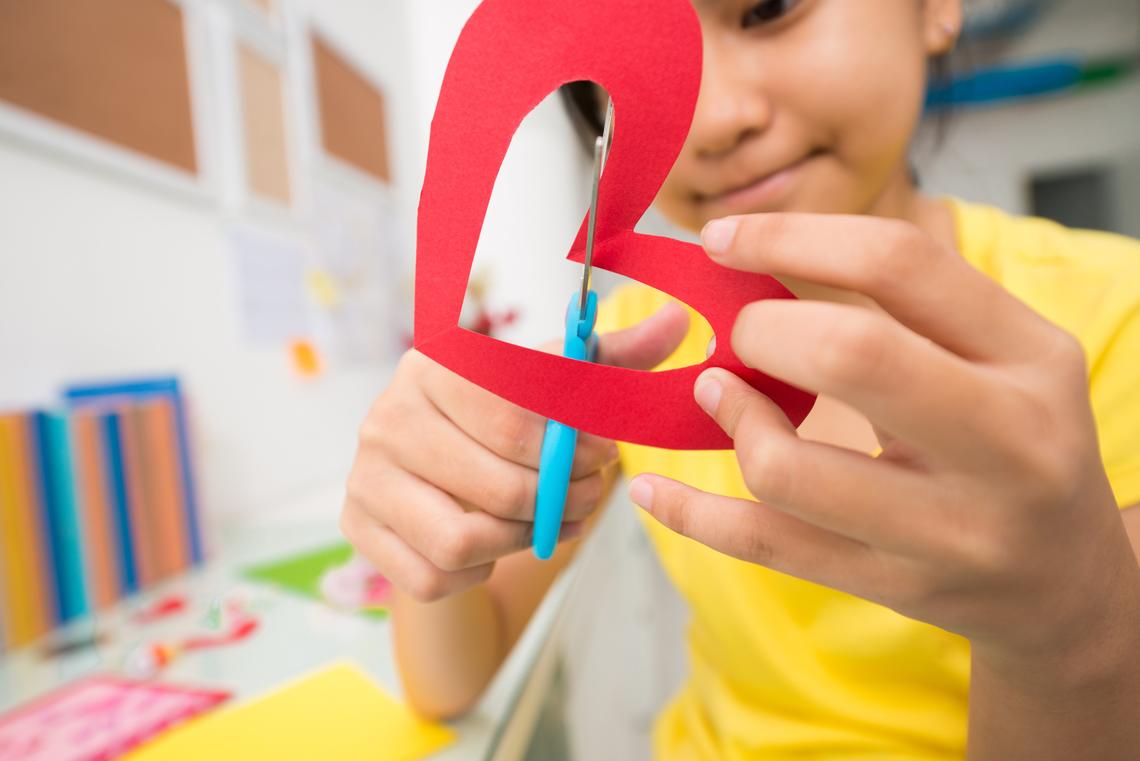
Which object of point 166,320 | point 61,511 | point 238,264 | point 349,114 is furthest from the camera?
point 349,114

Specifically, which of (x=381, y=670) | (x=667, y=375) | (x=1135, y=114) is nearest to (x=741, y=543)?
(x=667, y=375)

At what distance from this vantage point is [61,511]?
0.62 metres

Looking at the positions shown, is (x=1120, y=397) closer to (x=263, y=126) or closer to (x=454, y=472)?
(x=454, y=472)

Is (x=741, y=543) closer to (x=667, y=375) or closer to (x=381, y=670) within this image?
(x=667, y=375)

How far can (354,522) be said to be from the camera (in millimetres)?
344

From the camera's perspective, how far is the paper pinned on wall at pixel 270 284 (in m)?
1.00

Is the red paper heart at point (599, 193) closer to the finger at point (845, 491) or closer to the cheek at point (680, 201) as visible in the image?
the finger at point (845, 491)

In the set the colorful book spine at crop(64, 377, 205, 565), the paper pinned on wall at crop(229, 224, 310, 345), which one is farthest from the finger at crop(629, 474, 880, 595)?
the paper pinned on wall at crop(229, 224, 310, 345)

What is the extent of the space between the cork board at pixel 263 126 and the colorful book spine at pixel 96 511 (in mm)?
→ 536

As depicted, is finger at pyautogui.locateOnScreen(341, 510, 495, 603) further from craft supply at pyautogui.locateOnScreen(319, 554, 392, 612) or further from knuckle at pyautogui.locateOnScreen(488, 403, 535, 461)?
craft supply at pyautogui.locateOnScreen(319, 554, 392, 612)

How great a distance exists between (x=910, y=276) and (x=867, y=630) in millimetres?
364

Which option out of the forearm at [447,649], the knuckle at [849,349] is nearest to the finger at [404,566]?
the forearm at [447,649]

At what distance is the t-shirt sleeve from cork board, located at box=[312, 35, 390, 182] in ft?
4.13

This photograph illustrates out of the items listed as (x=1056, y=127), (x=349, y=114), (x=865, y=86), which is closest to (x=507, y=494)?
(x=865, y=86)
